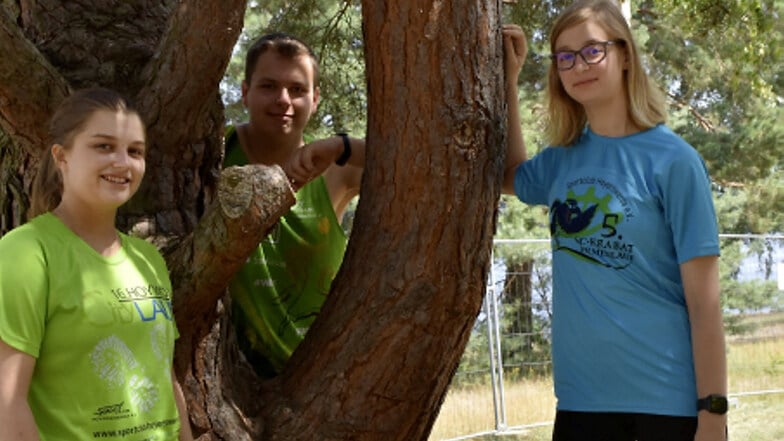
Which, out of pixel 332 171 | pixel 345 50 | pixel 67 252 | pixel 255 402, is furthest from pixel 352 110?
pixel 67 252

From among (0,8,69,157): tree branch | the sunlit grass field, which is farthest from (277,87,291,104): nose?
the sunlit grass field

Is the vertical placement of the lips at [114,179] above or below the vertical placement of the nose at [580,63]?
below

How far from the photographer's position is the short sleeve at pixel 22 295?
2.13 metres

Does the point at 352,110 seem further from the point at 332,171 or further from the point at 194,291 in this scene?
the point at 194,291

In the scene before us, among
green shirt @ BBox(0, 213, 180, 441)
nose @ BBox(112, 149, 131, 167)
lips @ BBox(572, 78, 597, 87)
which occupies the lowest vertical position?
green shirt @ BBox(0, 213, 180, 441)

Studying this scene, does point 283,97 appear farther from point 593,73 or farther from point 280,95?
point 593,73

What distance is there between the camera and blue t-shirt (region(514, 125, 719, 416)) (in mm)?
2627

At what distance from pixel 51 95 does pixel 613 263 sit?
4.82ft

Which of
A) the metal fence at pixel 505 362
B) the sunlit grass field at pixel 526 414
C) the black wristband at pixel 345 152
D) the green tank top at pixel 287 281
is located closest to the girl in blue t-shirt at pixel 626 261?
the black wristband at pixel 345 152

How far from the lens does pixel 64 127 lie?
2.43 meters

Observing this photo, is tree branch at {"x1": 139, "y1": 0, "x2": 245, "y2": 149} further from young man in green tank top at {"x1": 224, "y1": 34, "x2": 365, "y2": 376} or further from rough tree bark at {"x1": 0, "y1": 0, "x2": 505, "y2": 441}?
young man in green tank top at {"x1": 224, "y1": 34, "x2": 365, "y2": 376}

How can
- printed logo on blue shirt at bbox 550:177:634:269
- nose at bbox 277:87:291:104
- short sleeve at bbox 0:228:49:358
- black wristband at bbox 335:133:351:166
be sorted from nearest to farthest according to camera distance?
short sleeve at bbox 0:228:49:358
printed logo on blue shirt at bbox 550:177:634:269
black wristband at bbox 335:133:351:166
nose at bbox 277:87:291:104

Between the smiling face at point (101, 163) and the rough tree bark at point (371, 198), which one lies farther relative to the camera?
the rough tree bark at point (371, 198)

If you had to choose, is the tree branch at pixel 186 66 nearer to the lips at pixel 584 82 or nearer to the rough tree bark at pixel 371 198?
the rough tree bark at pixel 371 198
